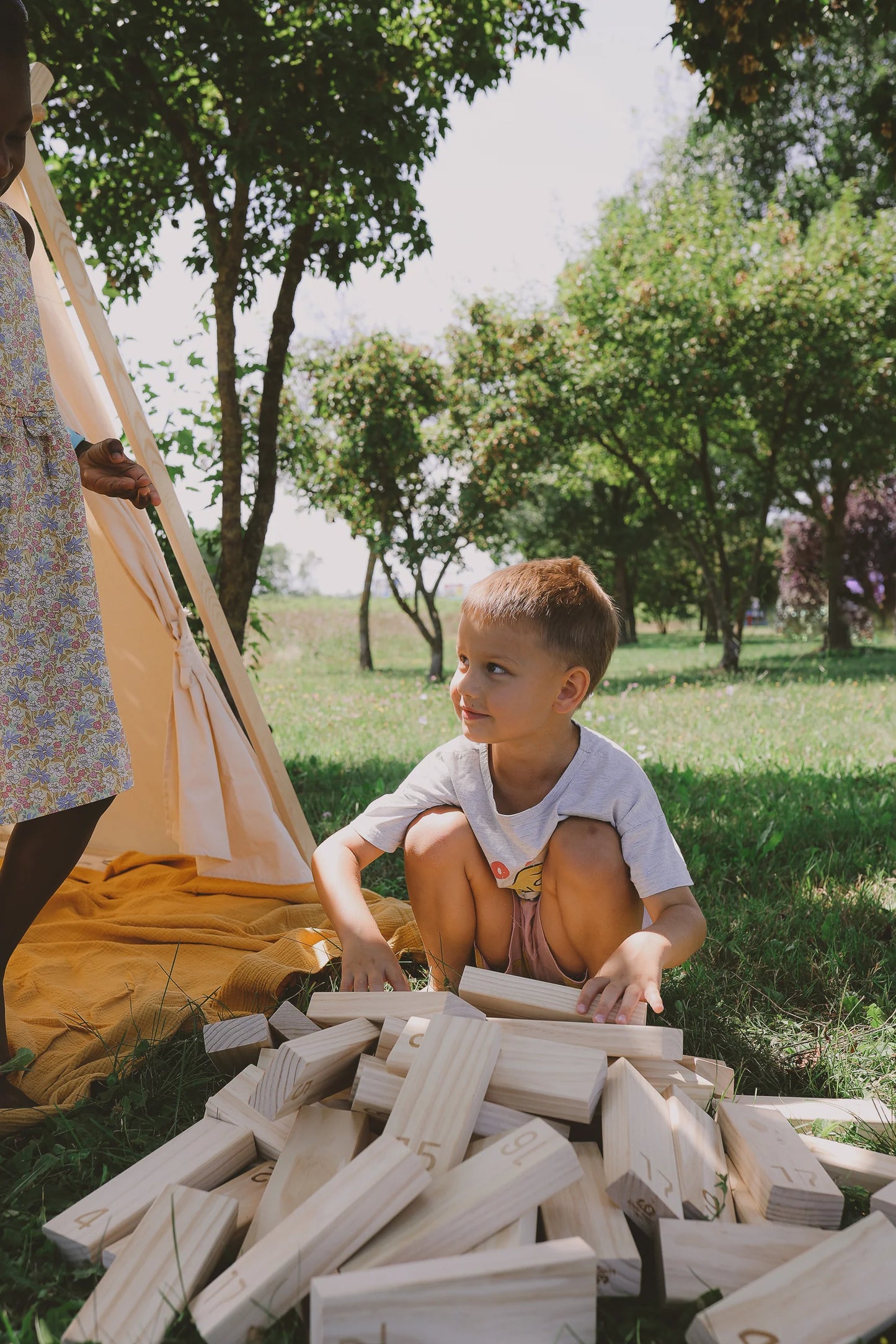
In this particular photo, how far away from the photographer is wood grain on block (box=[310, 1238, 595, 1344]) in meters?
1.10

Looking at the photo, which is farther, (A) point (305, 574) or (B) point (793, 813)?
(A) point (305, 574)

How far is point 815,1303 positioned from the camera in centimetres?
116

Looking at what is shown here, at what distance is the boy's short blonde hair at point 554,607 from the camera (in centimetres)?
202

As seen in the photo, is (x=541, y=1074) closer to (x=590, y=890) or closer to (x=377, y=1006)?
(x=377, y=1006)

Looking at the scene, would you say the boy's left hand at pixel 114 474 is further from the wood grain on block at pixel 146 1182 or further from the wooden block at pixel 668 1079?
the wooden block at pixel 668 1079

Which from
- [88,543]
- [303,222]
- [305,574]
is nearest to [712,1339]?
[88,543]

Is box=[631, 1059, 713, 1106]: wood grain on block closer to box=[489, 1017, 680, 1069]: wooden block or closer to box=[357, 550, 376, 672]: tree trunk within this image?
box=[489, 1017, 680, 1069]: wooden block

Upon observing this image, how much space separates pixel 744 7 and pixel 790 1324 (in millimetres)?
4402

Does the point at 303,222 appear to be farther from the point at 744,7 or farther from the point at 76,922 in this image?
the point at 76,922

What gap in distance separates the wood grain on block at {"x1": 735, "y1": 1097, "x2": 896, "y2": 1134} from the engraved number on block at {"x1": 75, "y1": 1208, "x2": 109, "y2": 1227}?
1066 mm

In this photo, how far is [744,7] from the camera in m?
3.78

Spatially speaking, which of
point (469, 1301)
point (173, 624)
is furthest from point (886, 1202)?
point (173, 624)

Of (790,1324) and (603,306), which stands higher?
(603,306)

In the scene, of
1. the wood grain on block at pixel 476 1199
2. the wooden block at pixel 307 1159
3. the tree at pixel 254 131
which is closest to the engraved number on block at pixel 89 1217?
the wooden block at pixel 307 1159
